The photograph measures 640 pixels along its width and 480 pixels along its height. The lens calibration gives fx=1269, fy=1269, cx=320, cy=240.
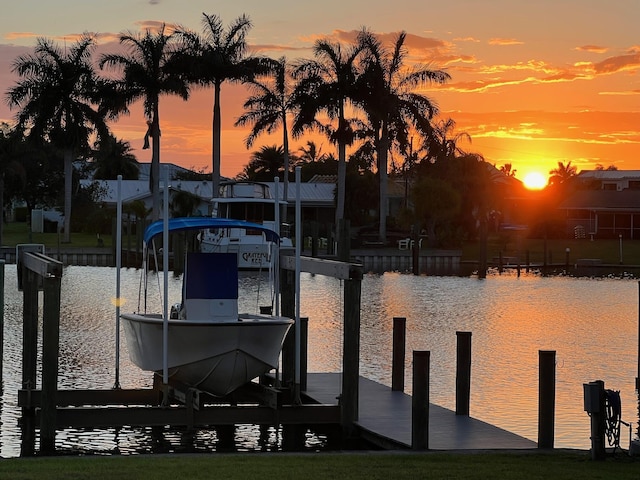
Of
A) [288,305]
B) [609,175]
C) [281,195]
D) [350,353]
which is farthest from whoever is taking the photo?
[609,175]

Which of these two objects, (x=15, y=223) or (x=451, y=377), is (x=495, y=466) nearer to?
(x=451, y=377)

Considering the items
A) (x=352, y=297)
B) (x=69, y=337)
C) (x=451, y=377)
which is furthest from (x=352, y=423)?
(x=69, y=337)

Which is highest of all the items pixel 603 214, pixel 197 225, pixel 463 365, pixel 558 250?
pixel 603 214

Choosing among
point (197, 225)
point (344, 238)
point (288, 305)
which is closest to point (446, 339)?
A: point (344, 238)

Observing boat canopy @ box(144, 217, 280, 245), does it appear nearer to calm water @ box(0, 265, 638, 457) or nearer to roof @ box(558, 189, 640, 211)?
calm water @ box(0, 265, 638, 457)

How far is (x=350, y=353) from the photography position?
713 inches

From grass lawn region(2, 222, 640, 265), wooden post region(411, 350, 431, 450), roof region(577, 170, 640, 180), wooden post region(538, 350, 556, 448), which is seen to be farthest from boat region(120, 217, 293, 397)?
roof region(577, 170, 640, 180)

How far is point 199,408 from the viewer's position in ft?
59.2

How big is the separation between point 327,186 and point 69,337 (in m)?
82.2

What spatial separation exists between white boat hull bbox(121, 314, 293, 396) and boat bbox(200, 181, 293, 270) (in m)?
38.7

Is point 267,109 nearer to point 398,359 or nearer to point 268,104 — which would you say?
point 268,104

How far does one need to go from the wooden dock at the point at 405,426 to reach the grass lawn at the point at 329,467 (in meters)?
1.80

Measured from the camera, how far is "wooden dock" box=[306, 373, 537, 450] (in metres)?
17.2

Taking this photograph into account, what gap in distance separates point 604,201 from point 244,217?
58.1 metres
